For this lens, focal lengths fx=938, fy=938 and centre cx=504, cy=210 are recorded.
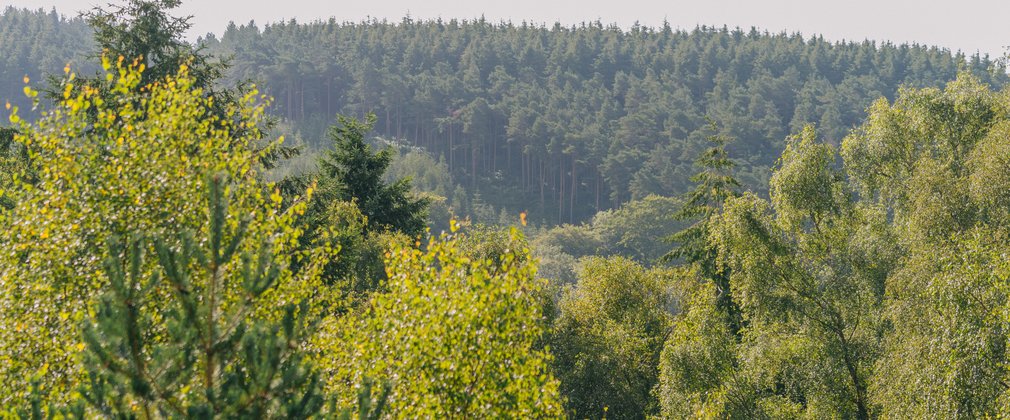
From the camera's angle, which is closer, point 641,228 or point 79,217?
point 79,217

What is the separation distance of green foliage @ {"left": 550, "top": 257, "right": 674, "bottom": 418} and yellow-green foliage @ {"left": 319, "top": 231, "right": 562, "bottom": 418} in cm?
1659

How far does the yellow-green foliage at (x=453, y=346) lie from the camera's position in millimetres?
14000

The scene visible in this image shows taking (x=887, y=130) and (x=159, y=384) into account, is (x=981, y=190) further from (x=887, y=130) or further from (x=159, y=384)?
(x=159, y=384)

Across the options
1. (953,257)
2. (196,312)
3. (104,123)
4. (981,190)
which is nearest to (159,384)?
(196,312)

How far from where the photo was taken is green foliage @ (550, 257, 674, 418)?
106 feet

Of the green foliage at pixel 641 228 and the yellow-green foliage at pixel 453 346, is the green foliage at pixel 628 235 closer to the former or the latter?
the green foliage at pixel 641 228

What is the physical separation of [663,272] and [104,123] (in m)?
27.0

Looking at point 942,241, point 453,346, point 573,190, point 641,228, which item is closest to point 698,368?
point 942,241

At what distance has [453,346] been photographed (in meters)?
14.3

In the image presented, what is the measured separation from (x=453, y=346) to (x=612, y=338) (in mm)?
20161

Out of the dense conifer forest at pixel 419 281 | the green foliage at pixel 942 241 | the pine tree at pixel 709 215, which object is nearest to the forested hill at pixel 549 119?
the pine tree at pixel 709 215

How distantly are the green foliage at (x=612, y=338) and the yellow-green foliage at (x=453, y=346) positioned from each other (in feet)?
54.4

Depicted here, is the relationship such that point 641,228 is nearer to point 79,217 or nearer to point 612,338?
point 612,338

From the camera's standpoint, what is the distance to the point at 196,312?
27.4 feet
